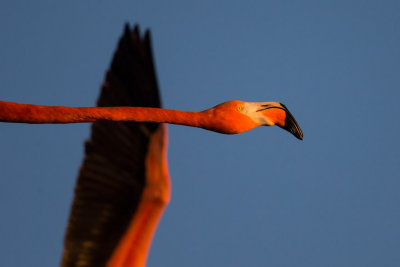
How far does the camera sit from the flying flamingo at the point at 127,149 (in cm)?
583

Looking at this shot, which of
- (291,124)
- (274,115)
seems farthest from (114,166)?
(291,124)

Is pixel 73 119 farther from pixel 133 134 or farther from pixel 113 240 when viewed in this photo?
pixel 113 240

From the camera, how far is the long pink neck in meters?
5.37

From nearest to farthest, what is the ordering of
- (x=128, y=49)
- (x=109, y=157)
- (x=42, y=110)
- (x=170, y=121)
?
(x=42, y=110) < (x=170, y=121) < (x=128, y=49) < (x=109, y=157)

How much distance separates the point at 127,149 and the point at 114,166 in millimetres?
264

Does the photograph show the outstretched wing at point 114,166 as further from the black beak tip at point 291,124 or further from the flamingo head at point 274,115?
the black beak tip at point 291,124

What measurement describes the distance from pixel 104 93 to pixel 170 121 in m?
1.21

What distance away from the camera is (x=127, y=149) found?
7.39m

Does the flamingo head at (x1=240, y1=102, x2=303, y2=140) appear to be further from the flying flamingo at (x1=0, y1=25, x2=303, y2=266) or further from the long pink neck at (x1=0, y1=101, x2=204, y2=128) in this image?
the long pink neck at (x1=0, y1=101, x2=204, y2=128)

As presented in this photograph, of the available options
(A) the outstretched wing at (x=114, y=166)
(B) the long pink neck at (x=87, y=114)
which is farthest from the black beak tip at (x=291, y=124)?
(A) the outstretched wing at (x=114, y=166)

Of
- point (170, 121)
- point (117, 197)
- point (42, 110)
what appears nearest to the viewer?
point (42, 110)

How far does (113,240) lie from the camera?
7816 millimetres

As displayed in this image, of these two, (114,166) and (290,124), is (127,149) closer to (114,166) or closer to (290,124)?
(114,166)

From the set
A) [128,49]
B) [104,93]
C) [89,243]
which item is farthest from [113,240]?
[128,49]
